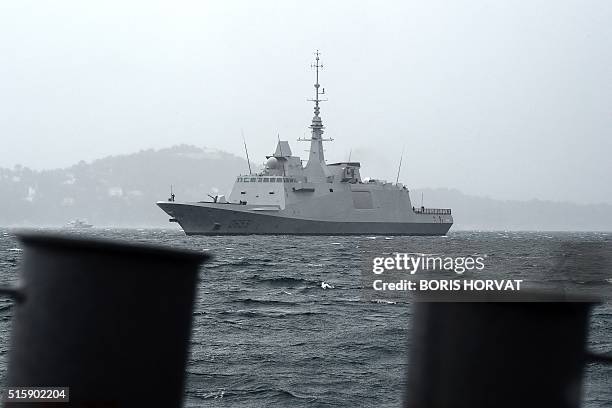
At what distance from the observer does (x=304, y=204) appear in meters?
55.4

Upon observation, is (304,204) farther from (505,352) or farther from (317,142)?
(505,352)

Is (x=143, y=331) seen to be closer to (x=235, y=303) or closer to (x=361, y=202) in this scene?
(x=235, y=303)

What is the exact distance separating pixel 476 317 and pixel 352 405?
5.83m

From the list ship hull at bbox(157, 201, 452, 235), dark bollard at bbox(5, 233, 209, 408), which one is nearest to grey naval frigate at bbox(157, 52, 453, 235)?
ship hull at bbox(157, 201, 452, 235)

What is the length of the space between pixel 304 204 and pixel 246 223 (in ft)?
14.2

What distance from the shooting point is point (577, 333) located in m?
1.69

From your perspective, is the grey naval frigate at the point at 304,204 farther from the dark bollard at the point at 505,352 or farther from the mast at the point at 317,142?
the dark bollard at the point at 505,352

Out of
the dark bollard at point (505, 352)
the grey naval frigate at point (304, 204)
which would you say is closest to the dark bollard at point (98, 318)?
the dark bollard at point (505, 352)

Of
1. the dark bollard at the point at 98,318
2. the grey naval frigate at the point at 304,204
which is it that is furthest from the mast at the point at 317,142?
the dark bollard at the point at 98,318

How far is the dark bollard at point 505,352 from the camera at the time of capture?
167cm

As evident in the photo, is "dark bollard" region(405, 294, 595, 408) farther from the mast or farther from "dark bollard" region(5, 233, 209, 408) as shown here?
the mast

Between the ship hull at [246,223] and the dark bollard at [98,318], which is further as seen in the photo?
the ship hull at [246,223]

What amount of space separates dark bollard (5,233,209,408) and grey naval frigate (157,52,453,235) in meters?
49.8

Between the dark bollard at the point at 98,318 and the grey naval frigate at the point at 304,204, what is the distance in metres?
49.8
